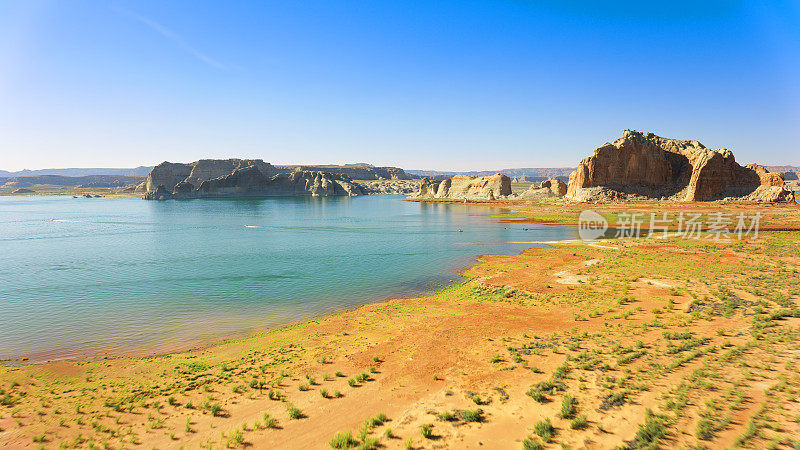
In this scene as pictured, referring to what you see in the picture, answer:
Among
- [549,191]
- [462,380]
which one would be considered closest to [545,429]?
[462,380]

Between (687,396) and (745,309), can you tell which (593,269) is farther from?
(687,396)

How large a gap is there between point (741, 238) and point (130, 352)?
6801cm

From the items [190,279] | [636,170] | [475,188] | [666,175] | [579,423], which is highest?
[636,170]

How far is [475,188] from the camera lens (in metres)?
180

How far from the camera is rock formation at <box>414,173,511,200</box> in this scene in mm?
169212

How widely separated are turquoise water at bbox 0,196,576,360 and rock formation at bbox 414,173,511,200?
4219 inches

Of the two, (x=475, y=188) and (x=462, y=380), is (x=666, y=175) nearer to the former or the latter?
(x=475, y=188)

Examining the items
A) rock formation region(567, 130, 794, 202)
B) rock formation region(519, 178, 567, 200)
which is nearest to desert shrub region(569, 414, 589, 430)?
rock formation region(567, 130, 794, 202)

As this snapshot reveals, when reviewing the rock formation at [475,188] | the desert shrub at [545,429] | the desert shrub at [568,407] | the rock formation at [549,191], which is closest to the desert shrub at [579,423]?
the desert shrub at [568,407]

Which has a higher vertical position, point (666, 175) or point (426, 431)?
point (666, 175)

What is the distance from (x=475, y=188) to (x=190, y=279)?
526 ft

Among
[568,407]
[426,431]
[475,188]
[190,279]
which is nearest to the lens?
[426,431]

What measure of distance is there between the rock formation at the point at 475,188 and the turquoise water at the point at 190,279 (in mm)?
107171

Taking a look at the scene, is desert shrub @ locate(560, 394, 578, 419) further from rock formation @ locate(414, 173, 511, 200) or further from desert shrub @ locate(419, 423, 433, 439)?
rock formation @ locate(414, 173, 511, 200)
